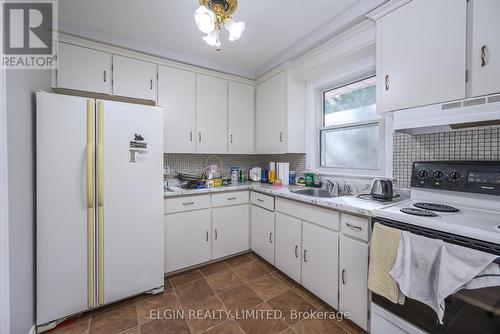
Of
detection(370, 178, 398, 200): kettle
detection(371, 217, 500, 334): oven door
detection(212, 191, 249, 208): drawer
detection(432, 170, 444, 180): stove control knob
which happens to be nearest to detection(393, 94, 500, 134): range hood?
detection(432, 170, 444, 180): stove control knob

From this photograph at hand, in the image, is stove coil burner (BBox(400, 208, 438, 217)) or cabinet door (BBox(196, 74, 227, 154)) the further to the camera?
cabinet door (BBox(196, 74, 227, 154))

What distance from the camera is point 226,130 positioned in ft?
9.18

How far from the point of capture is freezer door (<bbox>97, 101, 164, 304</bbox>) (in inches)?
64.8

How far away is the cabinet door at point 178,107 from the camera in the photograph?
237 centimetres

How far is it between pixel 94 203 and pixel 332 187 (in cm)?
214

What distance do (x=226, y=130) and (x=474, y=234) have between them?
2.42 m

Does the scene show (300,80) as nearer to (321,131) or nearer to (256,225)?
(321,131)

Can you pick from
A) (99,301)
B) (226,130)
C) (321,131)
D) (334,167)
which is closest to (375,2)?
(321,131)

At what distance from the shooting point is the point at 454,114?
1179 millimetres

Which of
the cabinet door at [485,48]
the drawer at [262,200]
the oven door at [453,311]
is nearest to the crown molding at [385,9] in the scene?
the cabinet door at [485,48]

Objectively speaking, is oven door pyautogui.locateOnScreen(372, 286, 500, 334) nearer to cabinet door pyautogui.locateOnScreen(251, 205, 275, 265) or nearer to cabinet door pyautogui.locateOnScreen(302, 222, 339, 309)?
cabinet door pyautogui.locateOnScreen(302, 222, 339, 309)

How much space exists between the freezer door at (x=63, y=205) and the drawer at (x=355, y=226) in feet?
6.22

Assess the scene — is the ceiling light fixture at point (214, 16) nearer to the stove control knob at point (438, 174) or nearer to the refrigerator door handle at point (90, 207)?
the refrigerator door handle at point (90, 207)

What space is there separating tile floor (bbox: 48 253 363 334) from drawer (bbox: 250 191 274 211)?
0.70 metres
